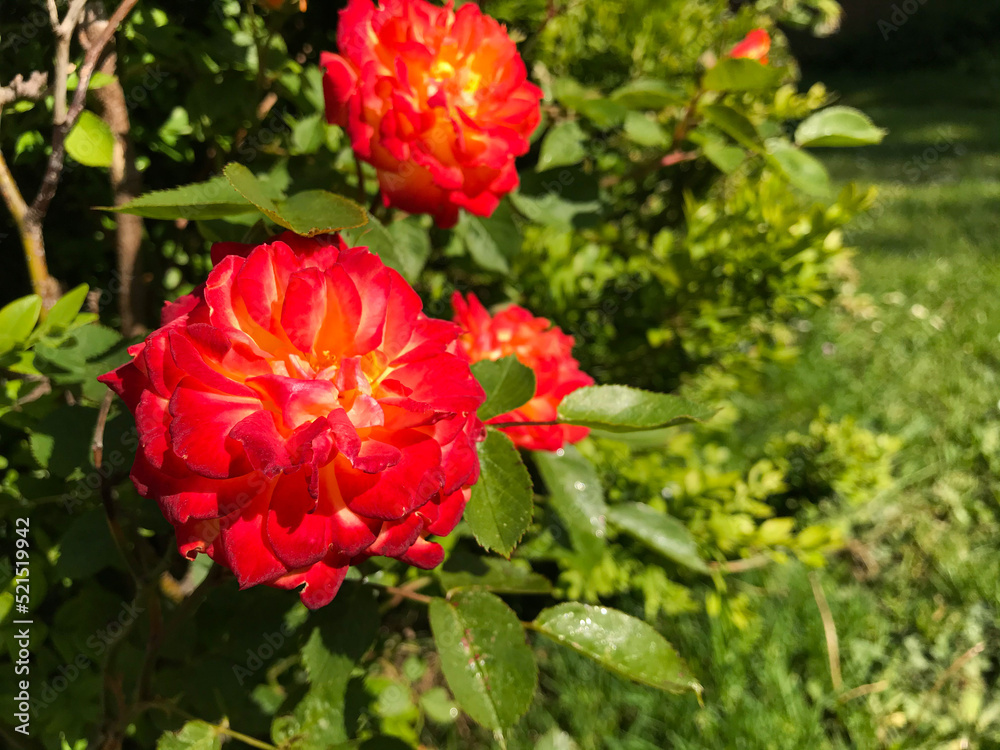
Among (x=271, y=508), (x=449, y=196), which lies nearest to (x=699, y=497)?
(x=449, y=196)

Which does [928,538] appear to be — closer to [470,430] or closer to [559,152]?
[559,152]

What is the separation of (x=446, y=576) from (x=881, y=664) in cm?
147

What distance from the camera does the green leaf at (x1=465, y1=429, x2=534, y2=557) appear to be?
1.80 feet

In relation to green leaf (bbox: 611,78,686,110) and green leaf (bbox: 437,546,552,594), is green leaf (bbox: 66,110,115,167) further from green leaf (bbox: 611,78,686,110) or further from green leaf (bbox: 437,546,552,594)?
green leaf (bbox: 611,78,686,110)

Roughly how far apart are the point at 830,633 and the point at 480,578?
4.33ft

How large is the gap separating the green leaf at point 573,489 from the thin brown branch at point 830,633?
1127 mm

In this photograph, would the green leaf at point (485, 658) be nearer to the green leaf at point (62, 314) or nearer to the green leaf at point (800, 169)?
the green leaf at point (62, 314)

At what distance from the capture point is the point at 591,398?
68 cm

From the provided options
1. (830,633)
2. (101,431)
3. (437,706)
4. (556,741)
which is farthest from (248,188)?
(830,633)

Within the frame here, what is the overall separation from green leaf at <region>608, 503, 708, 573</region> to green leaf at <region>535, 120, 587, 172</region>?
0.48 metres

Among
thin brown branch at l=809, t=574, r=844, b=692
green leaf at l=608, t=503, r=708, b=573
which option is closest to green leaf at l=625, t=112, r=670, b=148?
green leaf at l=608, t=503, r=708, b=573

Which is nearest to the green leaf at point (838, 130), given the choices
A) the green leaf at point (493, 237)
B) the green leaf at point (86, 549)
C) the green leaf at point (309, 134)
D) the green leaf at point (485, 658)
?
the green leaf at point (493, 237)

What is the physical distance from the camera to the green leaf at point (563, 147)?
0.94 meters

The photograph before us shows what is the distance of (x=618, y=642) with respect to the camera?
2.23 feet
